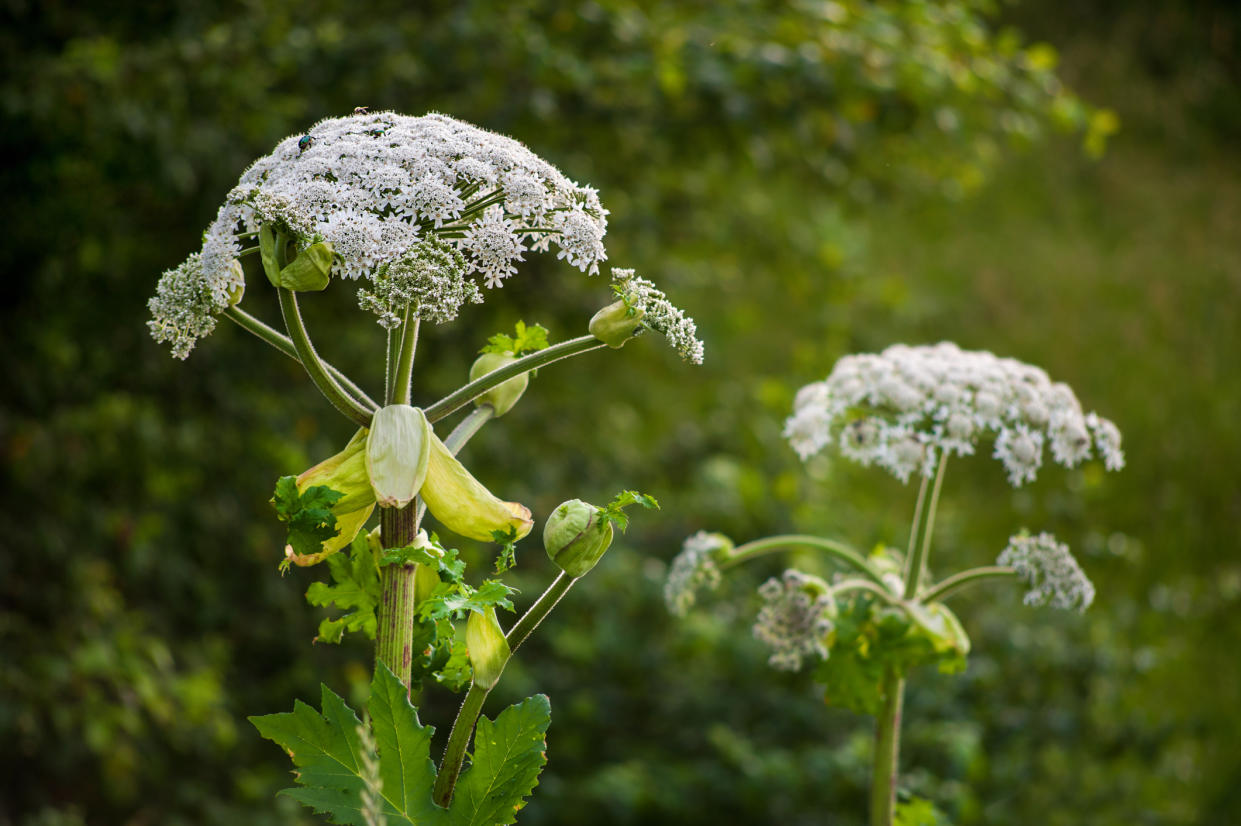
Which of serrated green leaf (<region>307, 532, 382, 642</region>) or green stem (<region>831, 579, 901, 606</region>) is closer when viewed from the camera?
serrated green leaf (<region>307, 532, 382, 642</region>)

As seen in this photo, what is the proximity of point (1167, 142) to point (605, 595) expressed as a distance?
774cm

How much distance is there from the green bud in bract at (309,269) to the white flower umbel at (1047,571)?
979 millimetres

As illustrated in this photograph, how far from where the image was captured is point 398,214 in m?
0.90

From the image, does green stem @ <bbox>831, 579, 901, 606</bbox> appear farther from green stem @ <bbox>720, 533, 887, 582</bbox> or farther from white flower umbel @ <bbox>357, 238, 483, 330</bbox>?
white flower umbel @ <bbox>357, 238, 483, 330</bbox>

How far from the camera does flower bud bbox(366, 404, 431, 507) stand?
0.83 meters

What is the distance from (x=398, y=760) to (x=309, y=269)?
433 mm

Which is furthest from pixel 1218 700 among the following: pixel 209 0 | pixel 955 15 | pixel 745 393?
pixel 209 0

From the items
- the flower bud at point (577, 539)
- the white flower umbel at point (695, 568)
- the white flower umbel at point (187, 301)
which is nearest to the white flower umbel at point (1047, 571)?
the white flower umbel at point (695, 568)

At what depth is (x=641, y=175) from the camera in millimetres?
3637

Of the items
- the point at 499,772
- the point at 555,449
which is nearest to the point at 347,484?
the point at 499,772

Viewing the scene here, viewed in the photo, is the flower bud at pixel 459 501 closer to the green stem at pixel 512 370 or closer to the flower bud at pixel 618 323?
the green stem at pixel 512 370

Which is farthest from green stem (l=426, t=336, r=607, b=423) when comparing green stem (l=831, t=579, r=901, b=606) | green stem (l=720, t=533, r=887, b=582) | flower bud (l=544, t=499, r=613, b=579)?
green stem (l=831, t=579, r=901, b=606)

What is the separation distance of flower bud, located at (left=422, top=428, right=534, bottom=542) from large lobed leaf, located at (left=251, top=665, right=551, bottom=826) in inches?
5.6

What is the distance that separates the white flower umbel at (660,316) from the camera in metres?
0.88
